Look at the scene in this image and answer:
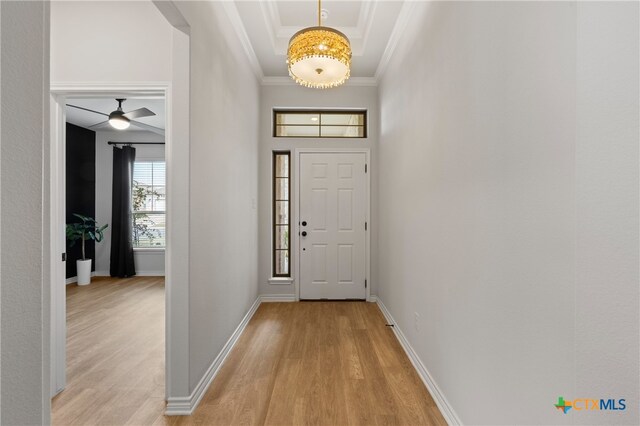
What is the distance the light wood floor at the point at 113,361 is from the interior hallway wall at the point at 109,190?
4.35 ft

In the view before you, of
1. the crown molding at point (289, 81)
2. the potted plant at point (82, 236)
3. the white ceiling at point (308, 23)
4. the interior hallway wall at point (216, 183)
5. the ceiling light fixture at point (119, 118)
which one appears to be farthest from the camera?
the potted plant at point (82, 236)

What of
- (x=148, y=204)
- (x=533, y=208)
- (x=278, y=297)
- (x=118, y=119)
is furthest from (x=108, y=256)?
(x=533, y=208)

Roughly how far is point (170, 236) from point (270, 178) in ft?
7.90

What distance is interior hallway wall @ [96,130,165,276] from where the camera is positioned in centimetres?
571

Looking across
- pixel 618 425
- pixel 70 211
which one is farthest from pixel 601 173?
pixel 70 211

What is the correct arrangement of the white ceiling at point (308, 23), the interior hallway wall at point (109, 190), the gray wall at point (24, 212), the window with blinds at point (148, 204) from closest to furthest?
the gray wall at point (24, 212), the white ceiling at point (308, 23), the interior hallway wall at point (109, 190), the window with blinds at point (148, 204)

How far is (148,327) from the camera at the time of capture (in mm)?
3270

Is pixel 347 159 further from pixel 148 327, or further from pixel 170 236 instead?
pixel 148 327

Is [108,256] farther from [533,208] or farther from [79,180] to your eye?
[533,208]

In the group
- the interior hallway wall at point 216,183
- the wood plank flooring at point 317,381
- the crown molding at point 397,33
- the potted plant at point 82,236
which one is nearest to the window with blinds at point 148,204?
the potted plant at point 82,236

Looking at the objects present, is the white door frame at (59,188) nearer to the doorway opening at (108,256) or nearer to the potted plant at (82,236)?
the doorway opening at (108,256)

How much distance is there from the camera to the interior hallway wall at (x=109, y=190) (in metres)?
5.71

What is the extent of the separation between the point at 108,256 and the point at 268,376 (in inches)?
199

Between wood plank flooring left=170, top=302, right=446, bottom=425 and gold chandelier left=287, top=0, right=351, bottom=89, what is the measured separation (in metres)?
2.38
